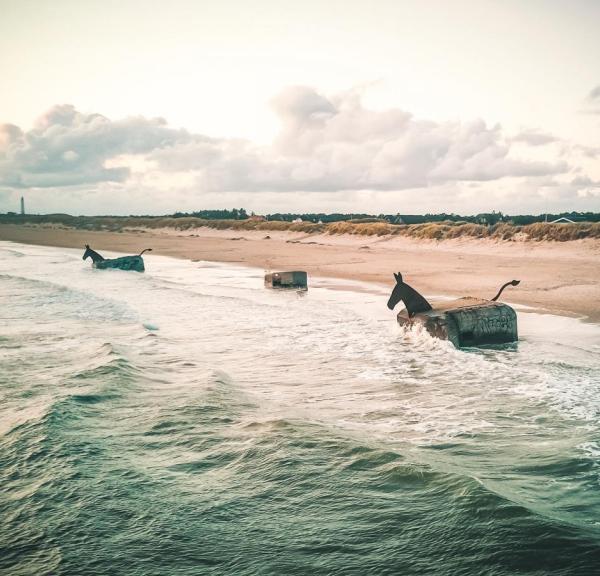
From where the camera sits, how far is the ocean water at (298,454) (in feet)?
13.0

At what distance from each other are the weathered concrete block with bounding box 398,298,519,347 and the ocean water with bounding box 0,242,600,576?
332 millimetres

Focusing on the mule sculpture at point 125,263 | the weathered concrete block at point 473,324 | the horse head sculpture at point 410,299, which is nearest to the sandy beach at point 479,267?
the weathered concrete block at point 473,324

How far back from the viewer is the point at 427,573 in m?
3.66

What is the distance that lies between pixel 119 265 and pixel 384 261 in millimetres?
14491

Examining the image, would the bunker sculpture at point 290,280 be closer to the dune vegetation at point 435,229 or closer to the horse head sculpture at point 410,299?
the horse head sculpture at point 410,299

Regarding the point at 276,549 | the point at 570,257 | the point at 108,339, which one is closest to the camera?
the point at 276,549

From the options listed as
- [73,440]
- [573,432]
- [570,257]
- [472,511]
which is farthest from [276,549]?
[570,257]

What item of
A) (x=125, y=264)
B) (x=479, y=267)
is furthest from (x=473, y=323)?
(x=125, y=264)

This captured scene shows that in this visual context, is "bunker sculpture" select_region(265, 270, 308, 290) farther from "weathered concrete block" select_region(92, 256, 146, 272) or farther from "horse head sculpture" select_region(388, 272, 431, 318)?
"weathered concrete block" select_region(92, 256, 146, 272)

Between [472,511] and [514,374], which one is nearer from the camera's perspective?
[472,511]

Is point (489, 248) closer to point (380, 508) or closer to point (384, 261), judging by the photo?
point (384, 261)

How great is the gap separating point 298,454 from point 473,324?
20.4 feet

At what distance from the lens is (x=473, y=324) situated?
10.9 m

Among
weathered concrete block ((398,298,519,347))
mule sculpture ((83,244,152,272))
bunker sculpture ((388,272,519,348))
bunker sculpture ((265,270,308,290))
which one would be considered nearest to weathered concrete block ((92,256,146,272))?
mule sculpture ((83,244,152,272))
